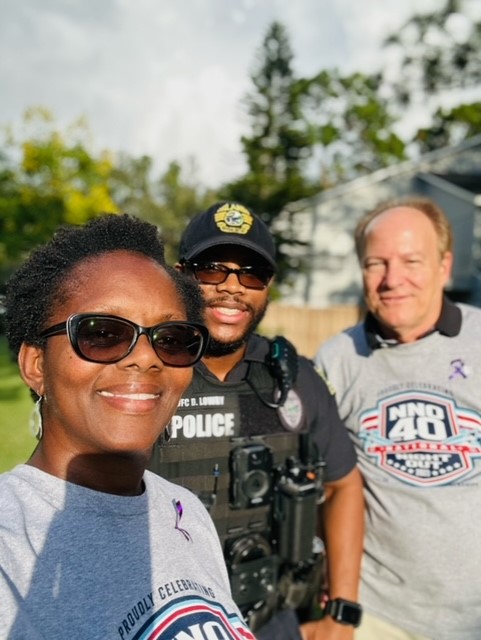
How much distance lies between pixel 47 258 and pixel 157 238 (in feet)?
1.05

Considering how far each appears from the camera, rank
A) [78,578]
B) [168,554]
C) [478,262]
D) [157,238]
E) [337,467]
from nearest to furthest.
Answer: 1. [78,578]
2. [168,554]
3. [157,238]
4. [337,467]
5. [478,262]

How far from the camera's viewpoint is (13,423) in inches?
327

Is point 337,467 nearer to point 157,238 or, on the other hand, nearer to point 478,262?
point 157,238

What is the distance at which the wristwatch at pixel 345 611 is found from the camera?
7.75ft

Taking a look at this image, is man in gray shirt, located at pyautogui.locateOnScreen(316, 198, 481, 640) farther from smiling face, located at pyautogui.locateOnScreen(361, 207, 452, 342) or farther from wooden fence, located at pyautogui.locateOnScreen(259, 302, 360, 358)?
wooden fence, located at pyautogui.locateOnScreen(259, 302, 360, 358)

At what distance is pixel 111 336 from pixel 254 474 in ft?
3.55

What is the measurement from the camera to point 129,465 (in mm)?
1303

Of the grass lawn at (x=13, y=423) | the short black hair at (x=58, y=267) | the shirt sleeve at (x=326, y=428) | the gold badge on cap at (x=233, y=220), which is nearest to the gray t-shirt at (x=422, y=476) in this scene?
the shirt sleeve at (x=326, y=428)

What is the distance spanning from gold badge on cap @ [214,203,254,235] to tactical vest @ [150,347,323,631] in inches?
22.3

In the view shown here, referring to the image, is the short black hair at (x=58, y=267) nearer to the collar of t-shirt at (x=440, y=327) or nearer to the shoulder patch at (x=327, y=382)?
the shoulder patch at (x=327, y=382)

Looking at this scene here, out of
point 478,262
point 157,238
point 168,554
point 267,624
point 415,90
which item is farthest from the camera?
point 415,90

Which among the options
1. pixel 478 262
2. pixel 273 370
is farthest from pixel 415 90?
pixel 273 370

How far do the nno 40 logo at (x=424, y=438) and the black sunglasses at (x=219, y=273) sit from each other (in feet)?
2.73

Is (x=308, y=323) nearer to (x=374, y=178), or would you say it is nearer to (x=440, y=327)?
(x=374, y=178)
